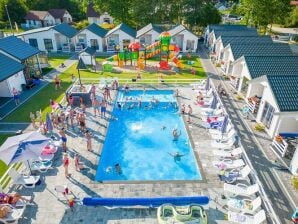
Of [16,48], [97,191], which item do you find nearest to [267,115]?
[97,191]

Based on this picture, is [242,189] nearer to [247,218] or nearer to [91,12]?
[247,218]

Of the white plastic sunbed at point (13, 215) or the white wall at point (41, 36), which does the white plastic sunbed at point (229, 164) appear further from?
→ the white wall at point (41, 36)

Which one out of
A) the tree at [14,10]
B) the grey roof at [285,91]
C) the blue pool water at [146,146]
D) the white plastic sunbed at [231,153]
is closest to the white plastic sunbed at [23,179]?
the blue pool water at [146,146]

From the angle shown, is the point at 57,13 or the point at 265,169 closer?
the point at 265,169

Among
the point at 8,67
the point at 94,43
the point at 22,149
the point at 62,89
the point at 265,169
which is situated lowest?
the point at 62,89

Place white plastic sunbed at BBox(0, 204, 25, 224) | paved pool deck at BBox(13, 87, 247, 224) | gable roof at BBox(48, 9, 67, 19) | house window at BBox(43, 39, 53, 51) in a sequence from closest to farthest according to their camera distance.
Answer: white plastic sunbed at BBox(0, 204, 25, 224) < paved pool deck at BBox(13, 87, 247, 224) < house window at BBox(43, 39, 53, 51) < gable roof at BBox(48, 9, 67, 19)

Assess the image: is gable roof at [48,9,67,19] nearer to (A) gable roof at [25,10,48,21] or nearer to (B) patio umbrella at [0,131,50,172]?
(A) gable roof at [25,10,48,21]

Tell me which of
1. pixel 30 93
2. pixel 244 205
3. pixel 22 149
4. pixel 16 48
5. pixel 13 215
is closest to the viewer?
pixel 13 215

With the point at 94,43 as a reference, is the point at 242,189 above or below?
below

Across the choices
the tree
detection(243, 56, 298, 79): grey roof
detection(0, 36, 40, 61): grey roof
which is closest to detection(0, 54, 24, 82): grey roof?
detection(0, 36, 40, 61): grey roof
